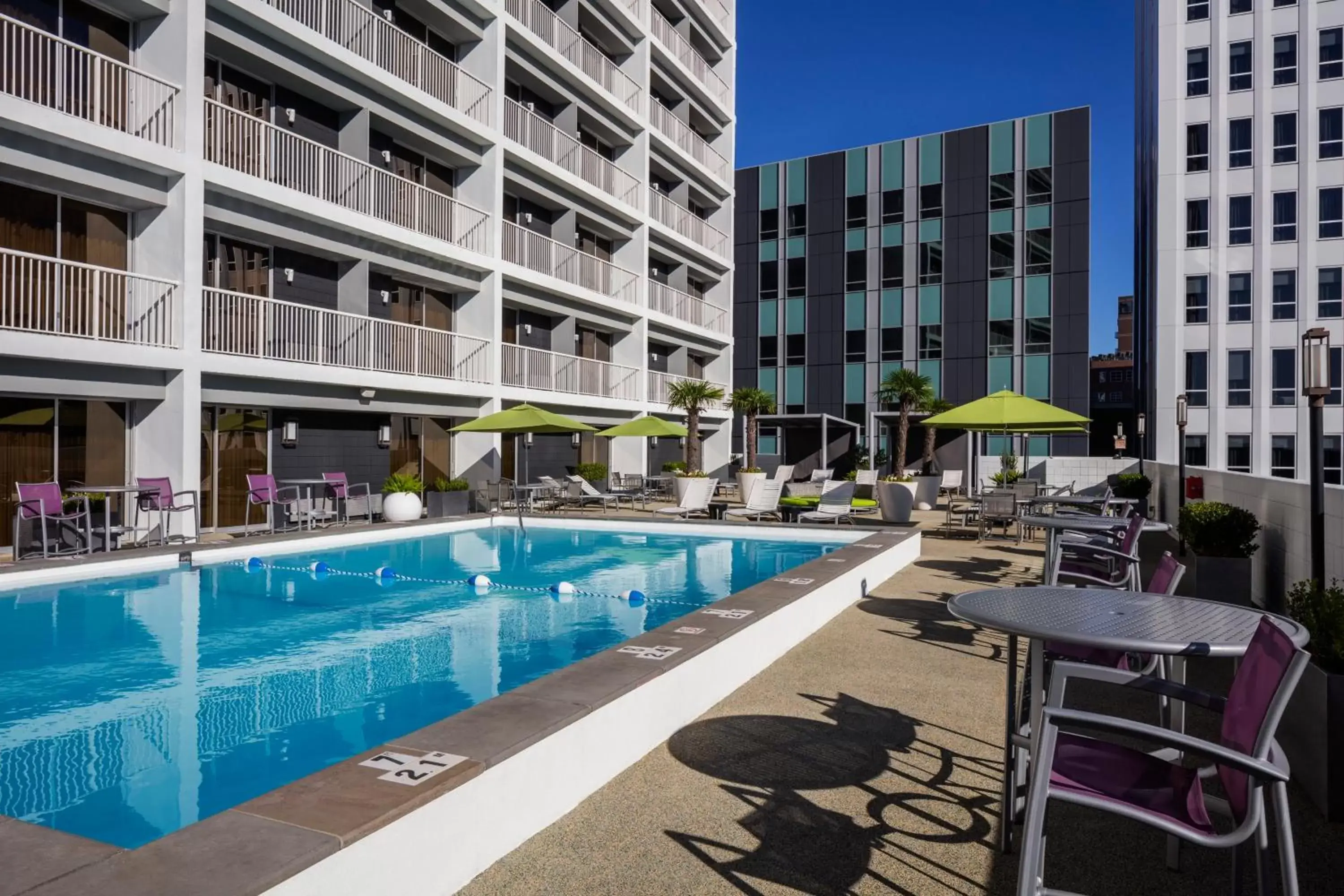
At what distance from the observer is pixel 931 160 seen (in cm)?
3750

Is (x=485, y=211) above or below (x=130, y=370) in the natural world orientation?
above

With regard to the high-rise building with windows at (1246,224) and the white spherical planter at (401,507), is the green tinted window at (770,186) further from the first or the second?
the white spherical planter at (401,507)

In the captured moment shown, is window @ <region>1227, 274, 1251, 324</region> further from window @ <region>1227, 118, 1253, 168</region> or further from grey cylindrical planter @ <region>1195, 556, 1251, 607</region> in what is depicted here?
grey cylindrical planter @ <region>1195, 556, 1251, 607</region>

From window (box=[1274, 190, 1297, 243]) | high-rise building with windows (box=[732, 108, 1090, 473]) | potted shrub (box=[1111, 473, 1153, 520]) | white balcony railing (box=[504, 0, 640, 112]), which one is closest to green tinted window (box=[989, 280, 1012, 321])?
high-rise building with windows (box=[732, 108, 1090, 473])

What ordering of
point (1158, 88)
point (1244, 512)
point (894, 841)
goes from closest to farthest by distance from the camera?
point (894, 841) → point (1244, 512) → point (1158, 88)

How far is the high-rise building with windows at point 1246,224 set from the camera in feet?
98.8

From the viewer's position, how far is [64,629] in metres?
7.80

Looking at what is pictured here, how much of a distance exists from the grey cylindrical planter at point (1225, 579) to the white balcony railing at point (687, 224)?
860 inches

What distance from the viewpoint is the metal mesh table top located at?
2.74 meters

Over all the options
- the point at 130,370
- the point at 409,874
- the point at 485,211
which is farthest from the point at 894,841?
the point at 485,211

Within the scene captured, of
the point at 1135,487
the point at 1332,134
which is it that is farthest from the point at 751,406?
the point at 1332,134

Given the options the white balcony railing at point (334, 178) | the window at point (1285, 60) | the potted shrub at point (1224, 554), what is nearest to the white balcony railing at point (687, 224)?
the white balcony railing at point (334, 178)

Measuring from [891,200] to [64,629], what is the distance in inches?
1440

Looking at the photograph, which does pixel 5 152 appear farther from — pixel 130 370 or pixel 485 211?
pixel 485 211
